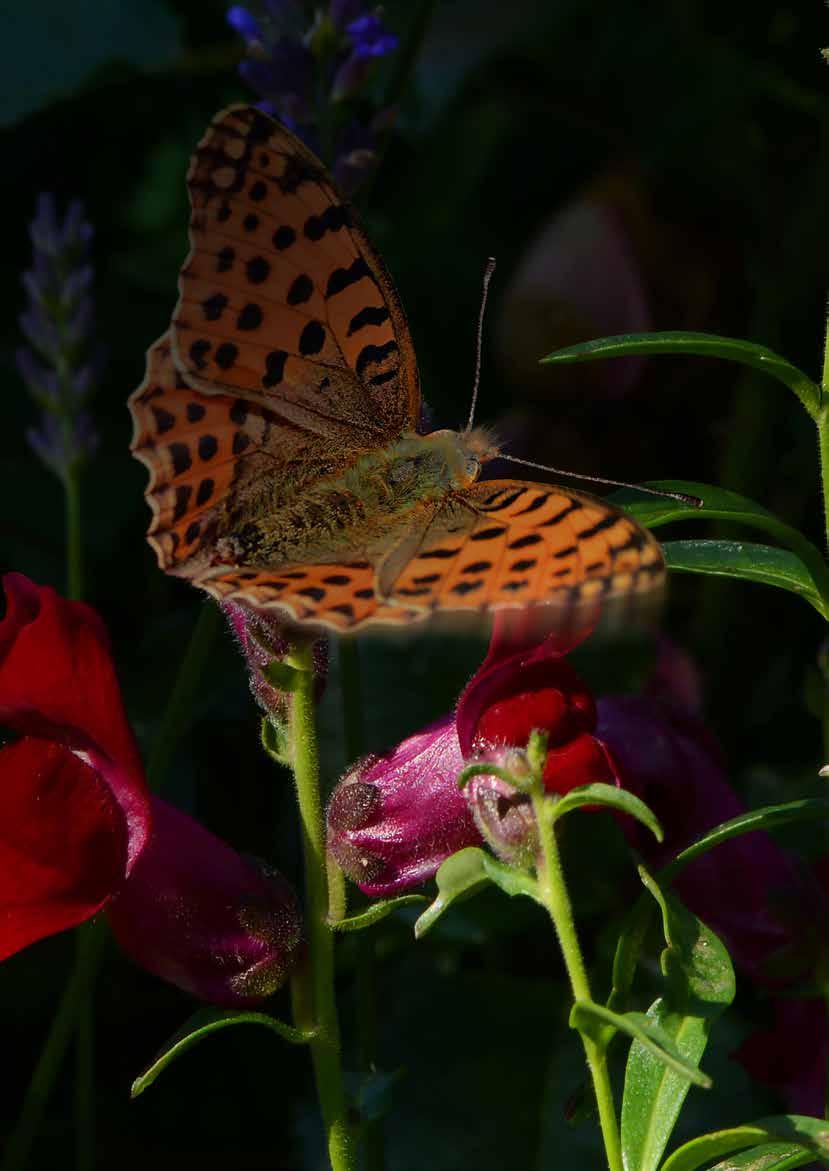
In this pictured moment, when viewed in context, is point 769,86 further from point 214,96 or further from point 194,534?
point 194,534

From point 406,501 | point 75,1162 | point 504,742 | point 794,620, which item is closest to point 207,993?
point 504,742

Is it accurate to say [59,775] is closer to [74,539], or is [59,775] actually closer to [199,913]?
[199,913]

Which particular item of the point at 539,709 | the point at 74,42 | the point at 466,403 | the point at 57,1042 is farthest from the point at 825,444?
the point at 74,42

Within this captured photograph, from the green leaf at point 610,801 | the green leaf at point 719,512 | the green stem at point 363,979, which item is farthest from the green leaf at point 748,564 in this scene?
the green stem at point 363,979

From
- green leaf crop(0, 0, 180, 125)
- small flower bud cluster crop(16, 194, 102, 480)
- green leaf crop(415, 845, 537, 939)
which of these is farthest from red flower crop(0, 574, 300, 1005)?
green leaf crop(0, 0, 180, 125)

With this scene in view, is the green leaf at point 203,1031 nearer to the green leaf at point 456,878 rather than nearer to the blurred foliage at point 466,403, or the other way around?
the green leaf at point 456,878

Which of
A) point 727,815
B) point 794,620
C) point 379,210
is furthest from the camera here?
point 379,210
